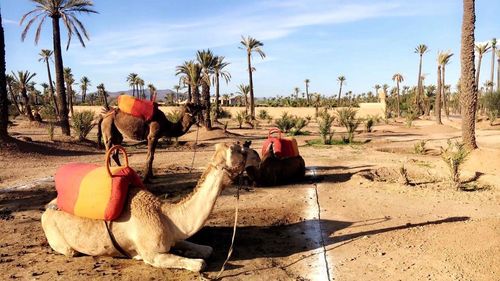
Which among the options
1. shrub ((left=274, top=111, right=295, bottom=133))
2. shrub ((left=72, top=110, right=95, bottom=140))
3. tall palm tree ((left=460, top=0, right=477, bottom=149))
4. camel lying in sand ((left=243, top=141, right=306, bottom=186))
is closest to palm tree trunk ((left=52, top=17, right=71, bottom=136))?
shrub ((left=72, top=110, right=95, bottom=140))

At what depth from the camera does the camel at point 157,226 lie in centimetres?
503

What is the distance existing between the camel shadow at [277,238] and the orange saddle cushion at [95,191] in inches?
52.1

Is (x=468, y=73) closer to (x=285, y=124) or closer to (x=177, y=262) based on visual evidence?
(x=285, y=124)

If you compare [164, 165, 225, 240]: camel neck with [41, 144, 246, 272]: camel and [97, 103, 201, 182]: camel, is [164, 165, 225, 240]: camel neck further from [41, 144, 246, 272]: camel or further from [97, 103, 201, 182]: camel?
[97, 103, 201, 182]: camel

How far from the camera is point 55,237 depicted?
18.2ft

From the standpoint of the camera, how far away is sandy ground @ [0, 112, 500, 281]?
206 inches

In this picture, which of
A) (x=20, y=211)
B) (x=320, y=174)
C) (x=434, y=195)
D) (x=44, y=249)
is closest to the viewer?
(x=44, y=249)

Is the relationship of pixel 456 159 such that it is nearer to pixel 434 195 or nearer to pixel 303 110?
pixel 434 195

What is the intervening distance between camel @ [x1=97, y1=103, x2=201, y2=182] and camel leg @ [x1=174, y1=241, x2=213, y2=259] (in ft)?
17.9

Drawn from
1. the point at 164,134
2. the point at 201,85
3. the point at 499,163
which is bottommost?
the point at 499,163

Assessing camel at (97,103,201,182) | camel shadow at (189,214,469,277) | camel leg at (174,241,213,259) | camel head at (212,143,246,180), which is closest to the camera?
camel head at (212,143,246,180)

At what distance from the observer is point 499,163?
46.8 ft

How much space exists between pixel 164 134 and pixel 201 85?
22483 mm

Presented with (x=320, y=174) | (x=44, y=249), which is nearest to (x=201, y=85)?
(x=320, y=174)
